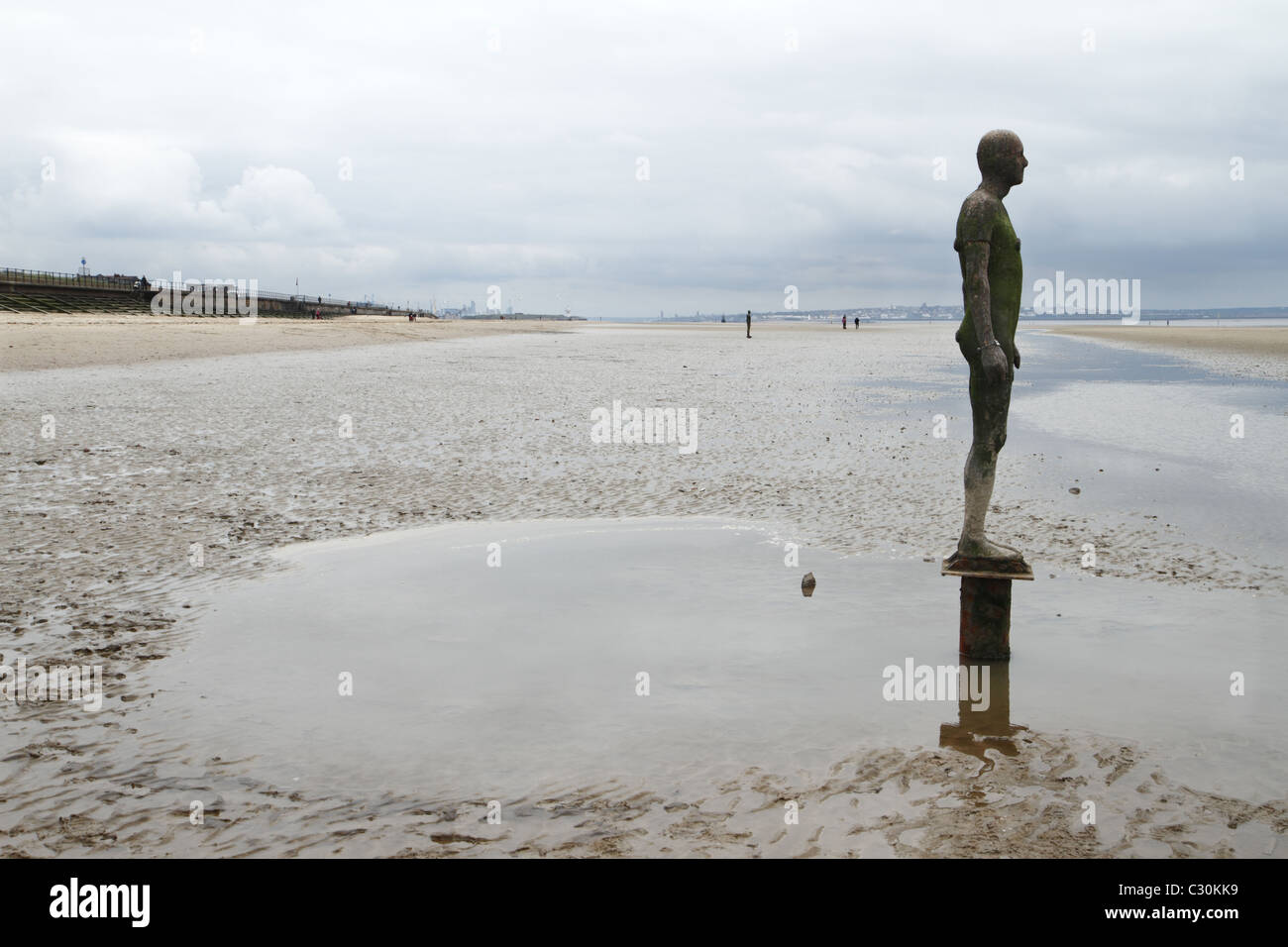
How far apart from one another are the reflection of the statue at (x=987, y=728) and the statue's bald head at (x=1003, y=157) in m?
3.56

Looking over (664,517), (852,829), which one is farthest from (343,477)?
(852,829)

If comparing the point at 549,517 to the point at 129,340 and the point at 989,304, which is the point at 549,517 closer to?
the point at 989,304

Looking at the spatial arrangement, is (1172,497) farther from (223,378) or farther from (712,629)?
(223,378)

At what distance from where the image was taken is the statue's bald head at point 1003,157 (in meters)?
6.96

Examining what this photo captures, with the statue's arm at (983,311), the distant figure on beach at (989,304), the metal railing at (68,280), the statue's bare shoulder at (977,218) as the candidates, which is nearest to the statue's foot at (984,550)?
the distant figure on beach at (989,304)

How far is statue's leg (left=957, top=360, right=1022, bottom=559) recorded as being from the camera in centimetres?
681

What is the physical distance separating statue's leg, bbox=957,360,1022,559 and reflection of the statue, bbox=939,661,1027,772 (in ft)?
3.00

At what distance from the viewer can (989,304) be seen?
22.3ft

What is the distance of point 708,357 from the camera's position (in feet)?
168

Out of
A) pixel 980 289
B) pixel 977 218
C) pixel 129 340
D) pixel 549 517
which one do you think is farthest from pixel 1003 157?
pixel 129 340

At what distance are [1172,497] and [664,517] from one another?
6.87m

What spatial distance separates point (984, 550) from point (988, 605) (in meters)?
0.38

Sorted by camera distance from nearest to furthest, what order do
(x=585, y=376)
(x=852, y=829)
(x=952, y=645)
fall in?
(x=852, y=829) → (x=952, y=645) → (x=585, y=376)

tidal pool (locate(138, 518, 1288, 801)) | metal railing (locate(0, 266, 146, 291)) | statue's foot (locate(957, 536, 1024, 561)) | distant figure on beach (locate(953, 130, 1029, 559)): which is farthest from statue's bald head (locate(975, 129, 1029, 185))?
metal railing (locate(0, 266, 146, 291))
